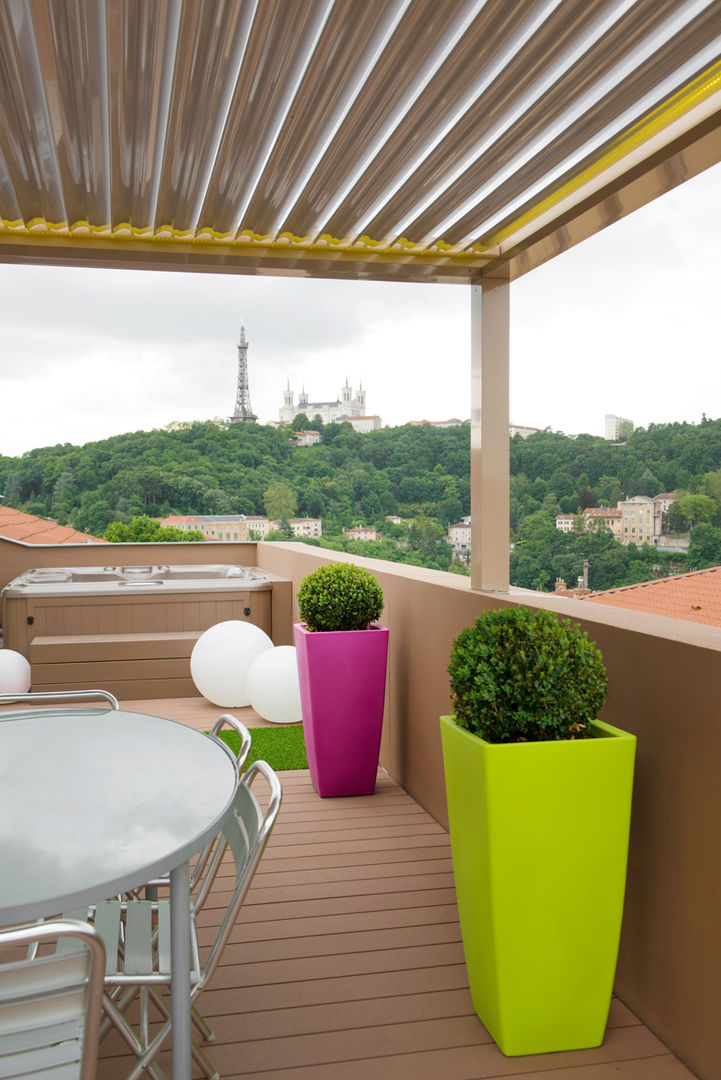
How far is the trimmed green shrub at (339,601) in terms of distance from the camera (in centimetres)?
363

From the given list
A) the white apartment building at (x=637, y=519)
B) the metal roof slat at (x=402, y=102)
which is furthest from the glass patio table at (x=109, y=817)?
the white apartment building at (x=637, y=519)

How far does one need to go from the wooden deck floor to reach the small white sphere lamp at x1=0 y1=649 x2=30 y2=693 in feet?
8.45

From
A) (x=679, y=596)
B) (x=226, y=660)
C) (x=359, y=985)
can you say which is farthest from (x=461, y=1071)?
(x=679, y=596)

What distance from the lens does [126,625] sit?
5.93 meters

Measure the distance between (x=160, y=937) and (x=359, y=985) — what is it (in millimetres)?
762

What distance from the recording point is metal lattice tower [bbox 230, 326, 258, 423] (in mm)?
23531

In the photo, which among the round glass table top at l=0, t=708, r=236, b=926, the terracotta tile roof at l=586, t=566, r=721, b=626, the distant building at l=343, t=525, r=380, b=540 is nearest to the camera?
the round glass table top at l=0, t=708, r=236, b=926

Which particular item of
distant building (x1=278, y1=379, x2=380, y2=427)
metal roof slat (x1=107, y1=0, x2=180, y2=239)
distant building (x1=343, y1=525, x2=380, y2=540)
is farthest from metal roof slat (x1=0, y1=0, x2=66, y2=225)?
distant building (x1=278, y1=379, x2=380, y2=427)

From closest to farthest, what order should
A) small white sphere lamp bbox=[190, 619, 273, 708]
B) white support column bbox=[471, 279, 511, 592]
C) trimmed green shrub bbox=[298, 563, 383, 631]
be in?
white support column bbox=[471, 279, 511, 592] < trimmed green shrub bbox=[298, 563, 383, 631] < small white sphere lamp bbox=[190, 619, 273, 708]

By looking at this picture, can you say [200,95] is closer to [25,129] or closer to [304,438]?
[25,129]

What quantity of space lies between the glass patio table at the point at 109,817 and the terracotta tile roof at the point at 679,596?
890 centimetres

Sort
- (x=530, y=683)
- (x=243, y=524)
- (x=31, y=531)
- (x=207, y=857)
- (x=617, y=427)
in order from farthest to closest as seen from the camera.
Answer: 1. (x=617, y=427)
2. (x=243, y=524)
3. (x=31, y=531)
4. (x=530, y=683)
5. (x=207, y=857)

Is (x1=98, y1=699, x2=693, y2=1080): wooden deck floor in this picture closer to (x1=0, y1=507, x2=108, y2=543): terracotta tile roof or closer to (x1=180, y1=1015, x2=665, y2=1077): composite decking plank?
(x1=180, y1=1015, x2=665, y2=1077): composite decking plank

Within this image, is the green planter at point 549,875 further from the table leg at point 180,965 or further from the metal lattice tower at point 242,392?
the metal lattice tower at point 242,392
